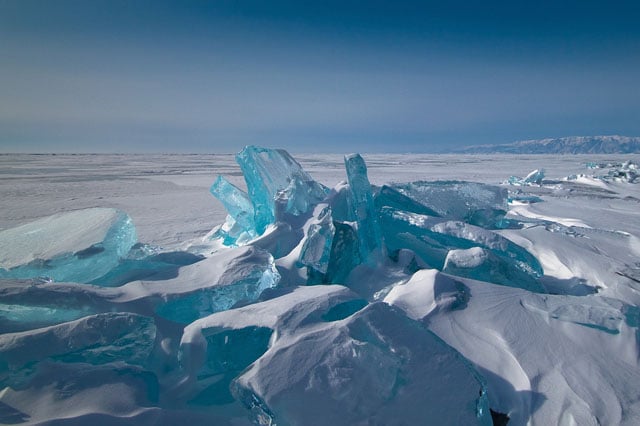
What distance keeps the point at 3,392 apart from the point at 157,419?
2.20 feet

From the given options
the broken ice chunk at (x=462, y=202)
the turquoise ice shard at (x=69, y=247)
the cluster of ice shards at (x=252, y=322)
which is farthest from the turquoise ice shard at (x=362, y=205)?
the turquoise ice shard at (x=69, y=247)

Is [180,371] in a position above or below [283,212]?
below

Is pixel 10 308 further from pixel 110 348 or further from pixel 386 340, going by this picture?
pixel 386 340

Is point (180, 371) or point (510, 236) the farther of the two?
point (510, 236)

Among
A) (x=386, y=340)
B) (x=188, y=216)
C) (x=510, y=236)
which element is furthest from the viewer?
(x=188, y=216)

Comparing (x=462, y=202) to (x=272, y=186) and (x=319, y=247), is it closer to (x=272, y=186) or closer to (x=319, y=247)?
(x=272, y=186)

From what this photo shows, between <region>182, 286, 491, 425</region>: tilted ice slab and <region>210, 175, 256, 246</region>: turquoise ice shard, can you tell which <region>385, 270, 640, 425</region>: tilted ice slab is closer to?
<region>182, 286, 491, 425</region>: tilted ice slab

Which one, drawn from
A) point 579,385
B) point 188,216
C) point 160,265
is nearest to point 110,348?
point 160,265

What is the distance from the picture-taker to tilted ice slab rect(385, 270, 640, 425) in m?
1.58

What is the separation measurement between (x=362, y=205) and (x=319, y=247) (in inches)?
24.8

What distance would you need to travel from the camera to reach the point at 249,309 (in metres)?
1.87

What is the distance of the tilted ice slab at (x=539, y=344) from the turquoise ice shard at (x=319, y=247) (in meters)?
0.52

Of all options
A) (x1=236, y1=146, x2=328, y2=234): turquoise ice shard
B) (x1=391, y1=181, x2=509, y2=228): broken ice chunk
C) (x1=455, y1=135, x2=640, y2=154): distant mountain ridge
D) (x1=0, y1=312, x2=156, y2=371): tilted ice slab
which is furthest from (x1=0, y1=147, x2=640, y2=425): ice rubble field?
(x1=455, y1=135, x2=640, y2=154): distant mountain ridge

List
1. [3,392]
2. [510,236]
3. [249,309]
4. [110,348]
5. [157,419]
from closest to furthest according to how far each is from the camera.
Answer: [157,419] → [3,392] → [110,348] → [249,309] → [510,236]
